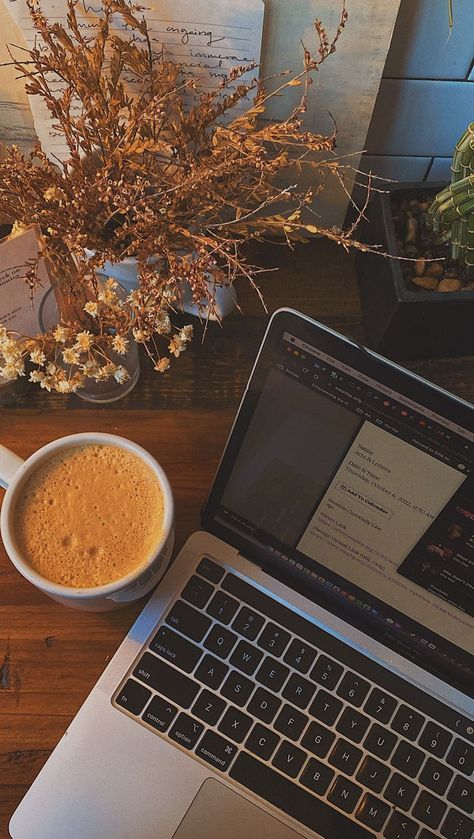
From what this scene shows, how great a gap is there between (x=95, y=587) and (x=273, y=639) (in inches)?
6.6

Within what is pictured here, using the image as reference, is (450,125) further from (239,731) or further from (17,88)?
(239,731)

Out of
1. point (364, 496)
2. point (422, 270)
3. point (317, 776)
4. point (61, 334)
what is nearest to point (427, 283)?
point (422, 270)

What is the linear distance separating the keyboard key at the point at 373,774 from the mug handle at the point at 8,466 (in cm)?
37

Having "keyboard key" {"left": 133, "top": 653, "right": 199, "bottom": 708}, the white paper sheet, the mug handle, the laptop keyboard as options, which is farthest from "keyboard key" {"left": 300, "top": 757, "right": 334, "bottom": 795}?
the white paper sheet

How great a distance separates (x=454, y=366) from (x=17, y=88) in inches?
18.9

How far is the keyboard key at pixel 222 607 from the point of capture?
0.63 meters

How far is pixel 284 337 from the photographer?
500 millimetres

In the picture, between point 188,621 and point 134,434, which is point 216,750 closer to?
point 188,621

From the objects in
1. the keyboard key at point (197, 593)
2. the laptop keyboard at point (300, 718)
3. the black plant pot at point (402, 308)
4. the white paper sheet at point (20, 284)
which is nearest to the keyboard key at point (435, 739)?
the laptop keyboard at point (300, 718)

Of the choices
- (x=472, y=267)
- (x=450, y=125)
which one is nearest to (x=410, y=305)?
(x=472, y=267)

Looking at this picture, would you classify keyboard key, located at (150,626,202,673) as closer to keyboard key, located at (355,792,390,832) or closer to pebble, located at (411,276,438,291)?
keyboard key, located at (355,792,390,832)

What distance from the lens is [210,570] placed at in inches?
25.4

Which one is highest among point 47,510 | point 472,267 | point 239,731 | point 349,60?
point 349,60

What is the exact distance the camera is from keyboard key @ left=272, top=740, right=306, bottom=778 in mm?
604
